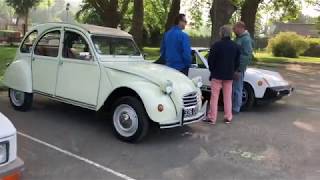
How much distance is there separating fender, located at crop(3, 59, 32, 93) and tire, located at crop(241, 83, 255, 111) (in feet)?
15.1

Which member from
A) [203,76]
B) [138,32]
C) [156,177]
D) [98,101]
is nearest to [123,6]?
[138,32]

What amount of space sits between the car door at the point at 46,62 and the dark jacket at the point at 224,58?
291cm

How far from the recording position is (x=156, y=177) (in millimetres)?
5875

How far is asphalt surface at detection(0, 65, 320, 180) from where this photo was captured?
6.06 m

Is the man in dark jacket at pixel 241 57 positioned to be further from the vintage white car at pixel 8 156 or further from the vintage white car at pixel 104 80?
the vintage white car at pixel 8 156

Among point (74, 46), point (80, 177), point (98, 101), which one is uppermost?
point (74, 46)

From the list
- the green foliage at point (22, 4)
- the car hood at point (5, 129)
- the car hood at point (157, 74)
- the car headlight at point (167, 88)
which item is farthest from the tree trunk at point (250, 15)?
the green foliage at point (22, 4)

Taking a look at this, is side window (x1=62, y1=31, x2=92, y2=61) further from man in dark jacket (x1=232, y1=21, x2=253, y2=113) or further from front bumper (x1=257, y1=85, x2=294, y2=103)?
front bumper (x1=257, y1=85, x2=294, y2=103)

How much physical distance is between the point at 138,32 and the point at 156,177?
16.6m

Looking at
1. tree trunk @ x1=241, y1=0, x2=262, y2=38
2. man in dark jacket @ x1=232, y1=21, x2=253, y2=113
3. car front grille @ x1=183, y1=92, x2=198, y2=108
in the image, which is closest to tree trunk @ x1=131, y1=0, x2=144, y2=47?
tree trunk @ x1=241, y1=0, x2=262, y2=38

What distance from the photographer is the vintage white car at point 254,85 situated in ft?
34.1

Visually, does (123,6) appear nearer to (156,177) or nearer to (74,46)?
(74,46)

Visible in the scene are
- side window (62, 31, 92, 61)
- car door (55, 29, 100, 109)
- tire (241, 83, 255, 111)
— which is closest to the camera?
car door (55, 29, 100, 109)

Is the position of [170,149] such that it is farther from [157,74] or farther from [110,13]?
[110,13]
